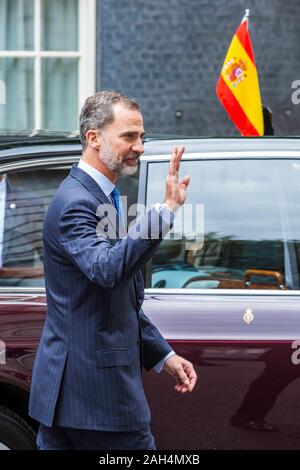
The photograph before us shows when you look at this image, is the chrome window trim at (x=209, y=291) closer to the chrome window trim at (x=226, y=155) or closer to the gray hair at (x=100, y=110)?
the chrome window trim at (x=226, y=155)

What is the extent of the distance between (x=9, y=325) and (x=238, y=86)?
4.00m

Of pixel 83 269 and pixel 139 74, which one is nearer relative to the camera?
pixel 83 269

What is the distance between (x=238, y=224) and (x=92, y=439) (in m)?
1.40

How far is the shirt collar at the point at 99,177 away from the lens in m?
3.11

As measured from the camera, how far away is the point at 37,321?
3.99 metres

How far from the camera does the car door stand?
3922 mm

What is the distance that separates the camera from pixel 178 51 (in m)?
10.5

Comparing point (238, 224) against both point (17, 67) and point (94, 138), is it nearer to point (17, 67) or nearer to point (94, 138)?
point (94, 138)

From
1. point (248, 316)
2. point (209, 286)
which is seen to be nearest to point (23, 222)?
point (209, 286)

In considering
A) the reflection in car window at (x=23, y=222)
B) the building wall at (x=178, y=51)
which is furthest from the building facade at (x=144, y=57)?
the reflection in car window at (x=23, y=222)

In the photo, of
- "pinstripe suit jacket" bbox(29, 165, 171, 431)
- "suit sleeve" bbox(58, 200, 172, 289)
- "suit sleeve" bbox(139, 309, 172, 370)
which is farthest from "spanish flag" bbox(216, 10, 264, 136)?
"suit sleeve" bbox(58, 200, 172, 289)

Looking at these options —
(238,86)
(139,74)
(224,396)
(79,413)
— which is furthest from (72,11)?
(79,413)

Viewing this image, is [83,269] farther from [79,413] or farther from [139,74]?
[139,74]

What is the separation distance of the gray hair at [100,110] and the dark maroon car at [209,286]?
105 centimetres
